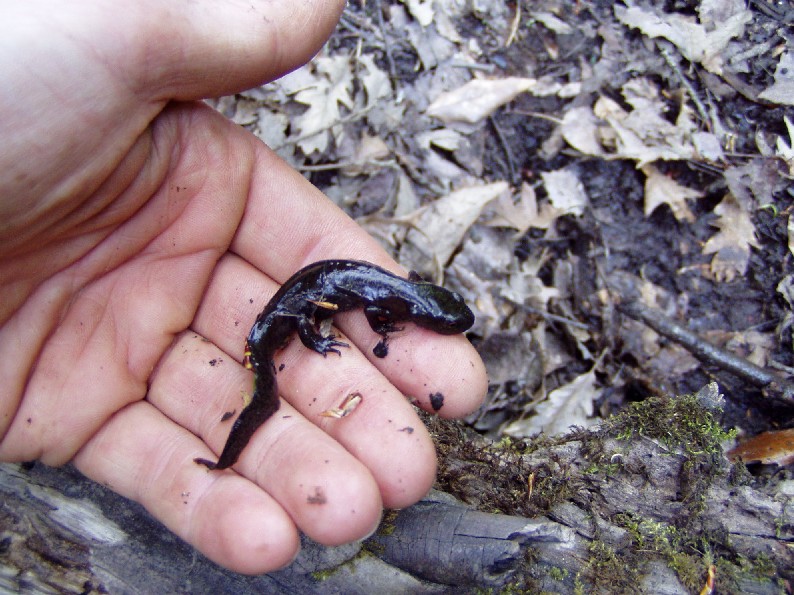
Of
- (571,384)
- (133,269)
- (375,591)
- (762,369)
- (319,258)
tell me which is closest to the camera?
(375,591)

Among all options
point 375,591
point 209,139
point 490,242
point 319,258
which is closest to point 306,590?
point 375,591

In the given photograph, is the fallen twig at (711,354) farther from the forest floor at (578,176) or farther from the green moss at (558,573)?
the green moss at (558,573)

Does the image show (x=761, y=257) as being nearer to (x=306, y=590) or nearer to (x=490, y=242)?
(x=490, y=242)

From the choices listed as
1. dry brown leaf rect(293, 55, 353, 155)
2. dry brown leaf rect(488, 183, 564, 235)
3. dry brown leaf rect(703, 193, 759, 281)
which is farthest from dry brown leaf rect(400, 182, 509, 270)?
dry brown leaf rect(703, 193, 759, 281)

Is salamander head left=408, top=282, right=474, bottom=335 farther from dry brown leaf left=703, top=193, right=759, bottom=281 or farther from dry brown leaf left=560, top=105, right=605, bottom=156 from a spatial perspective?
dry brown leaf left=703, top=193, right=759, bottom=281

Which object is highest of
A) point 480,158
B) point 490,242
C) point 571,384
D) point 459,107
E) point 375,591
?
point 459,107

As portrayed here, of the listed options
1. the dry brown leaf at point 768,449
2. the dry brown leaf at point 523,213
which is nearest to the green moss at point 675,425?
the dry brown leaf at point 768,449

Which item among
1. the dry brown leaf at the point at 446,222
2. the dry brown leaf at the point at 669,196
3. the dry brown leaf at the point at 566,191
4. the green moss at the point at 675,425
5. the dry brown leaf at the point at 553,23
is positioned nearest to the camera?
the green moss at the point at 675,425

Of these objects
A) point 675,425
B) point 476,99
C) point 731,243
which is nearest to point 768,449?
point 675,425
